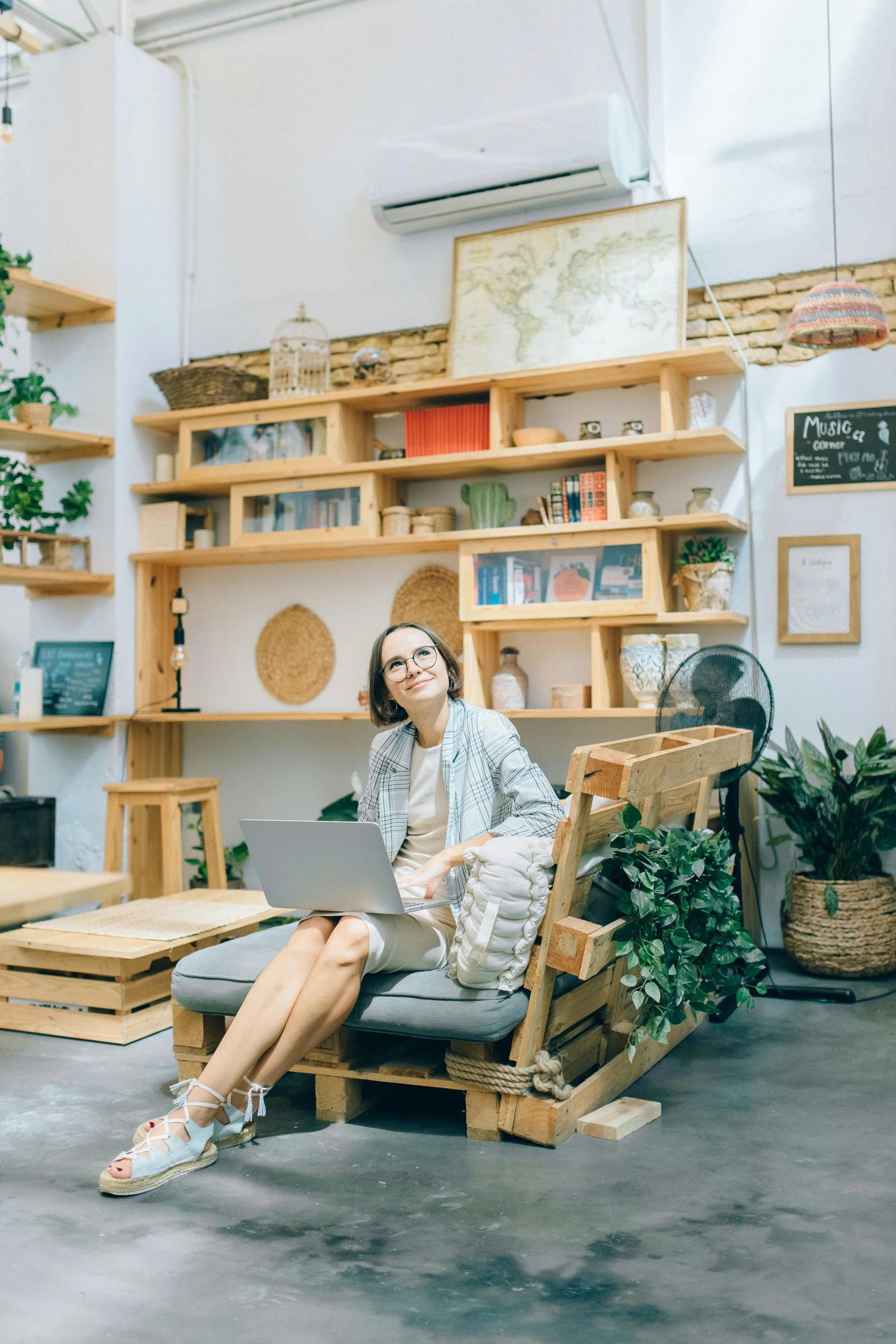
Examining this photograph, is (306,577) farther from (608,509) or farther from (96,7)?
(96,7)

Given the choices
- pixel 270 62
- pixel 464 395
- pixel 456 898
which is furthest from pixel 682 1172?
pixel 270 62

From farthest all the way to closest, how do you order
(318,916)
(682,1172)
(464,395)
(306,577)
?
(306,577), (464,395), (318,916), (682,1172)

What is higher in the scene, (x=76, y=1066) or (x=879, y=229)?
(x=879, y=229)

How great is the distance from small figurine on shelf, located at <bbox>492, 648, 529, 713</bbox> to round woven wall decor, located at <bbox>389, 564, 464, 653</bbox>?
0.27 m

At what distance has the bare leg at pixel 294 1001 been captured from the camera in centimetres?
254

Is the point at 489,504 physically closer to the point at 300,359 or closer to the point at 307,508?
the point at 307,508

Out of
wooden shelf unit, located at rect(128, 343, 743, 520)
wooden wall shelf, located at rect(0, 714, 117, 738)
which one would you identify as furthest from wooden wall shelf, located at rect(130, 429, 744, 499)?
wooden wall shelf, located at rect(0, 714, 117, 738)

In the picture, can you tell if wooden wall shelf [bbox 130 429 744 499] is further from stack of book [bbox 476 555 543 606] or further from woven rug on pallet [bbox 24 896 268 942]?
woven rug on pallet [bbox 24 896 268 942]

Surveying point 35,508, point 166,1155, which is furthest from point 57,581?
point 166,1155

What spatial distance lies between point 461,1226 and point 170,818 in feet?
9.13

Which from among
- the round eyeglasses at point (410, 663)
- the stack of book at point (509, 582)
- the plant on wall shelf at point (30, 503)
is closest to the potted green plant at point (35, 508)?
the plant on wall shelf at point (30, 503)

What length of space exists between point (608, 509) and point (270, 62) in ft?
9.56

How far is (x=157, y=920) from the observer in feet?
12.4

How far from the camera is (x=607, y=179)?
4.63 meters
